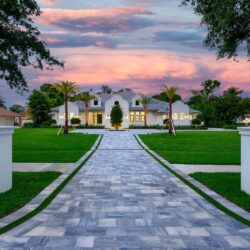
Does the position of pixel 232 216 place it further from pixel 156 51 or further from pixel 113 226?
pixel 156 51

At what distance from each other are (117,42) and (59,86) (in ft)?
47.9

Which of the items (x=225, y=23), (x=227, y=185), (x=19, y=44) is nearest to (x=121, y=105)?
(x=19, y=44)

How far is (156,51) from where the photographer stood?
38906 mm

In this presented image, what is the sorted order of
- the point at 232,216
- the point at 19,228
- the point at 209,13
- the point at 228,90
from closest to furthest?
the point at 19,228 < the point at 232,216 < the point at 209,13 < the point at 228,90

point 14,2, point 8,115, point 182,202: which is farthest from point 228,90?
point 182,202

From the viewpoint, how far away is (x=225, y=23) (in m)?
12.1

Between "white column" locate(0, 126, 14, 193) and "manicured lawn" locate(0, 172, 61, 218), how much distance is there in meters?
0.23

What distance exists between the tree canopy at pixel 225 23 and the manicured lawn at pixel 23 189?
729cm

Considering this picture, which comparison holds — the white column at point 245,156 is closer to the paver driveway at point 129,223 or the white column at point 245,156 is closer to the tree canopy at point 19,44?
the paver driveway at point 129,223

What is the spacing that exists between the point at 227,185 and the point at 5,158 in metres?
6.02

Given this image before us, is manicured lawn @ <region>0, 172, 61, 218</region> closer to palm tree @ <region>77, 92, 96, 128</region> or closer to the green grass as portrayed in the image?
the green grass

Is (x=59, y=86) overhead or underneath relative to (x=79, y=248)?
overhead

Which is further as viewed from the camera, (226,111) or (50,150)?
(226,111)

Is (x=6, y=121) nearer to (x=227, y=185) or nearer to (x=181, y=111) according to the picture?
(x=181, y=111)
